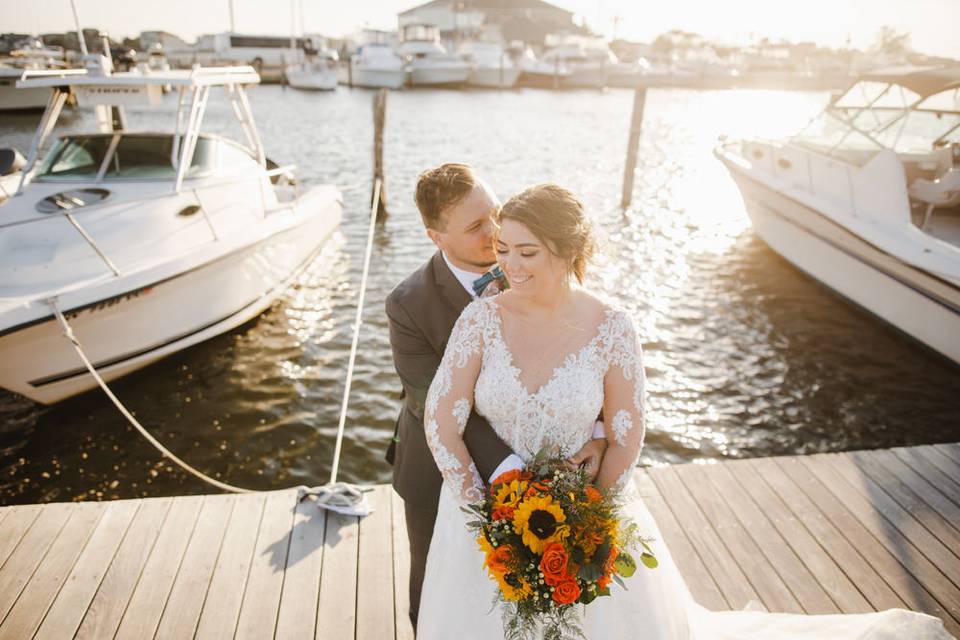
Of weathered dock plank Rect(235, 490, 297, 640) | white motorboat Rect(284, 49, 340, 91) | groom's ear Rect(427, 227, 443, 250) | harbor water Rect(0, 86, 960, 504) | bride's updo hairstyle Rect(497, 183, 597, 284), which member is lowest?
harbor water Rect(0, 86, 960, 504)

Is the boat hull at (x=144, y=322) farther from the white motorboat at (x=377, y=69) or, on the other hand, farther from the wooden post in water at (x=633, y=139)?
the white motorboat at (x=377, y=69)

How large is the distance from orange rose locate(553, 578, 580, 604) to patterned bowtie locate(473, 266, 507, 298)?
1.07m

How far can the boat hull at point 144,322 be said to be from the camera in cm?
559

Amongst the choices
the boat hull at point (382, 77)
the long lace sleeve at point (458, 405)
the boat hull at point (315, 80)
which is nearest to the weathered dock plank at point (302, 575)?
the long lace sleeve at point (458, 405)

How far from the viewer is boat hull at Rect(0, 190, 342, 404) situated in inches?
220

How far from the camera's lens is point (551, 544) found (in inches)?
64.9

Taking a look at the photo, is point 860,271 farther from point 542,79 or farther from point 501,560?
point 542,79

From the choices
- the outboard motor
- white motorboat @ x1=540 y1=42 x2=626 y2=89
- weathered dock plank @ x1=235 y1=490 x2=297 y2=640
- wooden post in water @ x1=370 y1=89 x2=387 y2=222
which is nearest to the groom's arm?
weathered dock plank @ x1=235 y1=490 x2=297 y2=640

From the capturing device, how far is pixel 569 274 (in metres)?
2.07

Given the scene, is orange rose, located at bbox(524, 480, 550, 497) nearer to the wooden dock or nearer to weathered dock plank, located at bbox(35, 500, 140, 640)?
the wooden dock

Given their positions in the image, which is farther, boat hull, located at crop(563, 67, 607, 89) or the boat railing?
A: boat hull, located at crop(563, 67, 607, 89)

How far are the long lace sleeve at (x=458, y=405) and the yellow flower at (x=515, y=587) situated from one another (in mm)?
368

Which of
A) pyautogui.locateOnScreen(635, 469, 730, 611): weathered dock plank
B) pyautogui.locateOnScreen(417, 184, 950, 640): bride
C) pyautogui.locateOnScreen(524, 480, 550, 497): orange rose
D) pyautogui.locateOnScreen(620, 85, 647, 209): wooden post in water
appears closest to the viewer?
pyautogui.locateOnScreen(524, 480, 550, 497): orange rose

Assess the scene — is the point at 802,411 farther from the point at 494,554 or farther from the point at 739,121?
the point at 739,121
